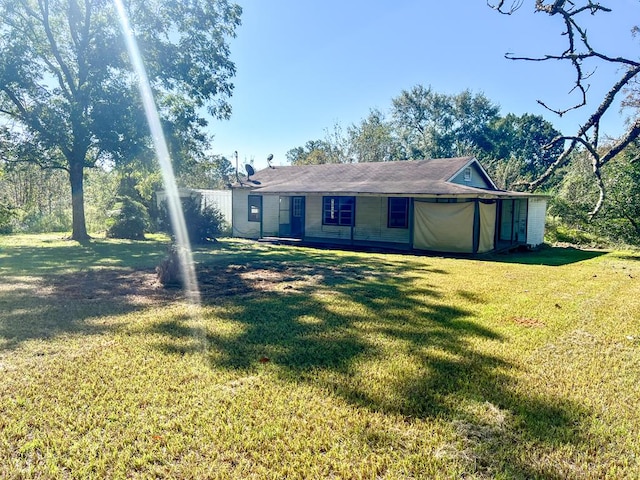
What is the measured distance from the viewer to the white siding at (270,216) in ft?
65.4

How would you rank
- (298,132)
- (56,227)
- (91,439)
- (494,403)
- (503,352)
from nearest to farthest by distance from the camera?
(91,439), (494,403), (503,352), (56,227), (298,132)

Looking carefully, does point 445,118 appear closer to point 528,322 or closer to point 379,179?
point 379,179

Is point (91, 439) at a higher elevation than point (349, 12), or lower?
lower

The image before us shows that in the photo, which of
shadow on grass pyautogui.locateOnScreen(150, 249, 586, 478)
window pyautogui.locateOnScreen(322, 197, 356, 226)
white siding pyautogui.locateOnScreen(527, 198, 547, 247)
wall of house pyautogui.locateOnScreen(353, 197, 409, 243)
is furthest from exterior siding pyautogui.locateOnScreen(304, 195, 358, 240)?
shadow on grass pyautogui.locateOnScreen(150, 249, 586, 478)

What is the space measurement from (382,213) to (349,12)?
303 inches

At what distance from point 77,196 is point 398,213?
42.6ft

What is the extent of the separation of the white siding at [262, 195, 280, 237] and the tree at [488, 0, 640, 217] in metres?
16.6

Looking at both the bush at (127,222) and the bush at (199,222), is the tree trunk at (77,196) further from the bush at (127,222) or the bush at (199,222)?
the bush at (199,222)

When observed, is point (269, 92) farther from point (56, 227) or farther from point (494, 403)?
point (494, 403)

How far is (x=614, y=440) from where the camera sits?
277 cm

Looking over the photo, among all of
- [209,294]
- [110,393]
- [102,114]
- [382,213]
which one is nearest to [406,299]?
[209,294]

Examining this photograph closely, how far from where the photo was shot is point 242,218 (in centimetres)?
2058

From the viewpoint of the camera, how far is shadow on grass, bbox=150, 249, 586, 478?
9.47ft

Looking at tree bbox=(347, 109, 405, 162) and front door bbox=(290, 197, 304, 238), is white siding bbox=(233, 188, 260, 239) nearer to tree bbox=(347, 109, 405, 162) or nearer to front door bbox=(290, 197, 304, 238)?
front door bbox=(290, 197, 304, 238)
